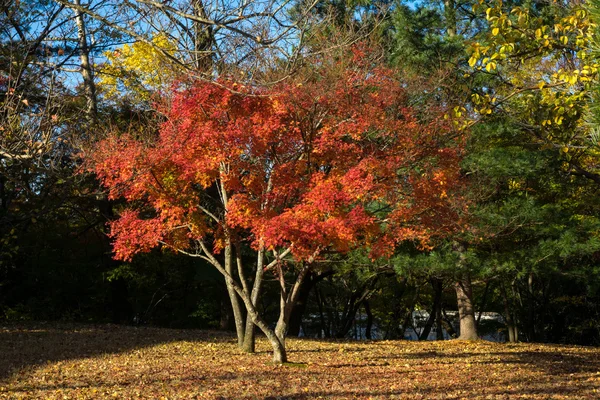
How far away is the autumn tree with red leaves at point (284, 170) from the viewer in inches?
324

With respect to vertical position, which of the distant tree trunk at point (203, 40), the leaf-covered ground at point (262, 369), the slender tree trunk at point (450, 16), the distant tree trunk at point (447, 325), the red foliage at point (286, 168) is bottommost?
the leaf-covered ground at point (262, 369)

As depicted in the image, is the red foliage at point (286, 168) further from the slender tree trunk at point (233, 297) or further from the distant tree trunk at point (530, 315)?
the distant tree trunk at point (530, 315)

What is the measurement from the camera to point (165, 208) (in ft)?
30.6

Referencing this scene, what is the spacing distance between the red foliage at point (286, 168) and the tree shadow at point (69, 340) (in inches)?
83.4

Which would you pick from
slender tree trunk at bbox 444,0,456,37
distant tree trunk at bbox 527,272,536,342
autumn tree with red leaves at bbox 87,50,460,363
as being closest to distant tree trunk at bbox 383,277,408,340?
distant tree trunk at bbox 527,272,536,342

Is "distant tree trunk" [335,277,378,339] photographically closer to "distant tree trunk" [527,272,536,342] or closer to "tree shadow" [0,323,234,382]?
"distant tree trunk" [527,272,536,342]

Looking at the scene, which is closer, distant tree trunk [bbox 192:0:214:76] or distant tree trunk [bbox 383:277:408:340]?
distant tree trunk [bbox 192:0:214:76]

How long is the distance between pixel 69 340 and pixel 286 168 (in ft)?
18.4

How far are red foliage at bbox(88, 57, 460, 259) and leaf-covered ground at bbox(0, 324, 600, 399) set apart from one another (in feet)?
5.44

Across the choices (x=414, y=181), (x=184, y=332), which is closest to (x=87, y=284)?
(x=184, y=332)

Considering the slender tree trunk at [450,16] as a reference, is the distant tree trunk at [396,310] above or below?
below

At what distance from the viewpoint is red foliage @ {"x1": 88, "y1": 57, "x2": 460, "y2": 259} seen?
8.20 metres

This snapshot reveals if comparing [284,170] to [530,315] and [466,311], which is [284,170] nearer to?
[466,311]

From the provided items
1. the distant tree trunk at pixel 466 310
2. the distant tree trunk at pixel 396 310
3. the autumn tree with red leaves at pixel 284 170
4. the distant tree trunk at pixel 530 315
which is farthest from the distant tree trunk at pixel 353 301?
the autumn tree with red leaves at pixel 284 170
